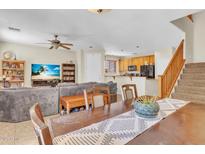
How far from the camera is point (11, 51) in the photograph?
259 inches

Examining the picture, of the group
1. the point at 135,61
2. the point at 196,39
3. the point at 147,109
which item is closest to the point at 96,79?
the point at 135,61

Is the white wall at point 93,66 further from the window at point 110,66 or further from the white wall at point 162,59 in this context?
the white wall at point 162,59

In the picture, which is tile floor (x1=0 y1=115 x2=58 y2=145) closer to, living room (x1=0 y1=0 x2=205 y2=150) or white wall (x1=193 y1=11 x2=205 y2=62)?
living room (x1=0 y1=0 x2=205 y2=150)

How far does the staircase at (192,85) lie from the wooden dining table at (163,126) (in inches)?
92.1

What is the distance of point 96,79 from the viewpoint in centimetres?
746

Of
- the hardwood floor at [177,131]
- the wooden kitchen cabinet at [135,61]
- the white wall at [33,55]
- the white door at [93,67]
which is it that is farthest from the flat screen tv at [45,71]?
the hardwood floor at [177,131]

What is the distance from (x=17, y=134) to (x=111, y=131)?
2386 millimetres

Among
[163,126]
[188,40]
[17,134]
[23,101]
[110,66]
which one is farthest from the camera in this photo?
[110,66]

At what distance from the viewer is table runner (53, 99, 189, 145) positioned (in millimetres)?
1073

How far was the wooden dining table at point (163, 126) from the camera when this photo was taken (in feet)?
3.55

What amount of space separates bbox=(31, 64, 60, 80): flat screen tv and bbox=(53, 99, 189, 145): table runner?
639cm

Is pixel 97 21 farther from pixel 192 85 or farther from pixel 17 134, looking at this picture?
pixel 192 85

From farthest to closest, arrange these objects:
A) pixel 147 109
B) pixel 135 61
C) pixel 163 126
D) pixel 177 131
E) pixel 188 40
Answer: pixel 135 61 → pixel 188 40 → pixel 147 109 → pixel 163 126 → pixel 177 131
